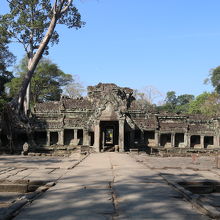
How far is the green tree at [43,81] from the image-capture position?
1934 inches

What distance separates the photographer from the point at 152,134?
113ft

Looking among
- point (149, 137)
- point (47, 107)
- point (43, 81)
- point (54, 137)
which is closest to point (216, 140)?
point (149, 137)

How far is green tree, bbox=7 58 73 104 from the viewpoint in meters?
49.1

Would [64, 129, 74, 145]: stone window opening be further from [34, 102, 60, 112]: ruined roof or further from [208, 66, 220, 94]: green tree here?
[208, 66, 220, 94]: green tree

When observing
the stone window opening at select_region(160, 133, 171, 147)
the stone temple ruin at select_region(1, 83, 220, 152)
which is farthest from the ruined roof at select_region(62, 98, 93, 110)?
the stone window opening at select_region(160, 133, 171, 147)

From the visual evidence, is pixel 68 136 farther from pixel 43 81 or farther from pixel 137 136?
pixel 43 81

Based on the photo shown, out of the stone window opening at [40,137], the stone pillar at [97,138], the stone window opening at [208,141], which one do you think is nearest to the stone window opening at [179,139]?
the stone window opening at [208,141]

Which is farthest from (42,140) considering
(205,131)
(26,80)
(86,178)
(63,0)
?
(86,178)

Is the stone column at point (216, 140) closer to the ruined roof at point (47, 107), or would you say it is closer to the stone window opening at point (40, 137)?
the ruined roof at point (47, 107)

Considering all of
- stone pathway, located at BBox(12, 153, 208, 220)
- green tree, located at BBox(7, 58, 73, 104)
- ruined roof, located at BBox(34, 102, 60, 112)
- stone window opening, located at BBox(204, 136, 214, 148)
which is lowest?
stone pathway, located at BBox(12, 153, 208, 220)

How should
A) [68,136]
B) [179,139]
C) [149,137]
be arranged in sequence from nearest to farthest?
[149,137] < [68,136] < [179,139]

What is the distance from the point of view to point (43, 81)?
5106 centimetres

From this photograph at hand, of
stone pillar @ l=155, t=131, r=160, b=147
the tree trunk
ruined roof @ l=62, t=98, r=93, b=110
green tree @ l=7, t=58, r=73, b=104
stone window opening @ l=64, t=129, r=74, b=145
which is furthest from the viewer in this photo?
green tree @ l=7, t=58, r=73, b=104

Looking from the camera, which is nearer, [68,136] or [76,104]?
[68,136]
